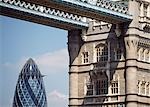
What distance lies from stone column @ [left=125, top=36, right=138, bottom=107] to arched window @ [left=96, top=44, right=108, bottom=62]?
9.64ft

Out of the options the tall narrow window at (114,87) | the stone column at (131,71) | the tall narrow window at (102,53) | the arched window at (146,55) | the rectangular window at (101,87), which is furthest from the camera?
the tall narrow window at (102,53)

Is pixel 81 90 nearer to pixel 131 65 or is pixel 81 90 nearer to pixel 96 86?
pixel 96 86

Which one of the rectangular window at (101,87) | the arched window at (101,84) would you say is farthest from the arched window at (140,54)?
the rectangular window at (101,87)

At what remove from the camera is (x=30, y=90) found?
17275 centimetres

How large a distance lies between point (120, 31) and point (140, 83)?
520 cm

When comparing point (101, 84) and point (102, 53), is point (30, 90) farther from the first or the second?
point (101, 84)

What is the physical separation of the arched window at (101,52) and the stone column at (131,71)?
9.64ft

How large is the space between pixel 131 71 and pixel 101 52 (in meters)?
4.44

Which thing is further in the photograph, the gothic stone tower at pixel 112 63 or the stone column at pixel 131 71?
the gothic stone tower at pixel 112 63

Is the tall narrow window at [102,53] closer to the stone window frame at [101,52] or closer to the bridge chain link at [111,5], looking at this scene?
the stone window frame at [101,52]

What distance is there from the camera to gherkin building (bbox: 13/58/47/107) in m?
167

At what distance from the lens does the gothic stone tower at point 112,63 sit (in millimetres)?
53250

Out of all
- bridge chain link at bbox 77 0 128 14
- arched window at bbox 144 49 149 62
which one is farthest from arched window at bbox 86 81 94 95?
bridge chain link at bbox 77 0 128 14

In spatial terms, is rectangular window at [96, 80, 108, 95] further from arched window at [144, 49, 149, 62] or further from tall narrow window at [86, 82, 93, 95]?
arched window at [144, 49, 149, 62]
